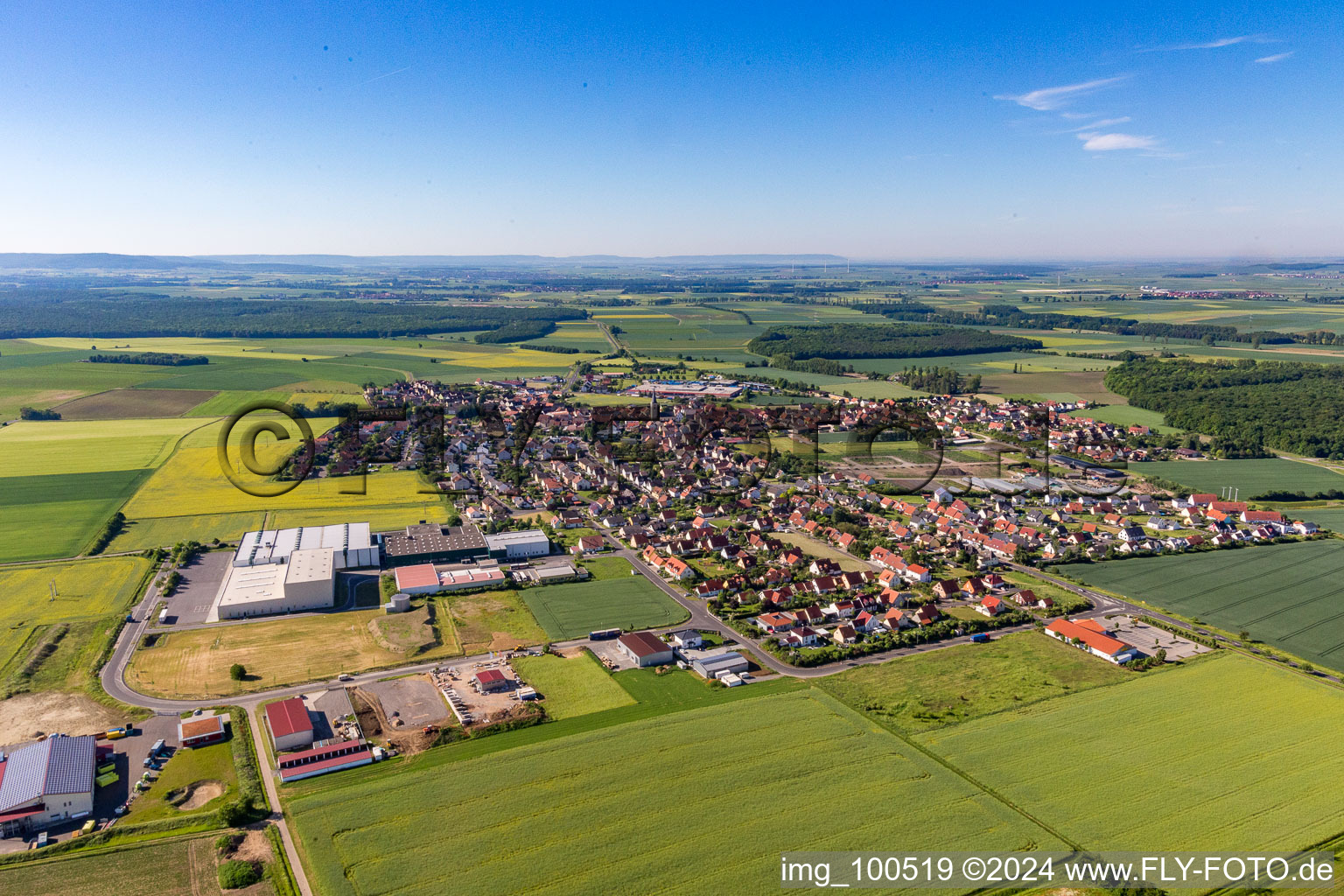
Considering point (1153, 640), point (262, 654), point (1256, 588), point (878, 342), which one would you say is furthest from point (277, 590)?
point (878, 342)

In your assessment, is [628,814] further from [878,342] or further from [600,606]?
[878,342]

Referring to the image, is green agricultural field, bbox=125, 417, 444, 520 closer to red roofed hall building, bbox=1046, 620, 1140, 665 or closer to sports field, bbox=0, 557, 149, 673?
sports field, bbox=0, 557, 149, 673

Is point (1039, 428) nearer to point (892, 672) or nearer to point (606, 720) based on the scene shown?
point (892, 672)

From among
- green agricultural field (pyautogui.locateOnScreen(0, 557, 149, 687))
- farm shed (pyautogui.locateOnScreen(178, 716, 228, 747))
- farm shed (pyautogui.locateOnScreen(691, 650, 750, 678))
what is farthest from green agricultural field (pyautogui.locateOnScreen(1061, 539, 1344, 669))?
green agricultural field (pyautogui.locateOnScreen(0, 557, 149, 687))

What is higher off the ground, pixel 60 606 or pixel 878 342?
pixel 878 342

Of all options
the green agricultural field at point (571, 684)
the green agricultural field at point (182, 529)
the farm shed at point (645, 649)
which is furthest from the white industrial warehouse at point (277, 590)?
the farm shed at point (645, 649)

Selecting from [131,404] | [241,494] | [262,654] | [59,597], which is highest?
[131,404]

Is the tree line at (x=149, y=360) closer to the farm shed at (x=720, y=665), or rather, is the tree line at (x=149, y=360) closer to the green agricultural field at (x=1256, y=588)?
the farm shed at (x=720, y=665)
